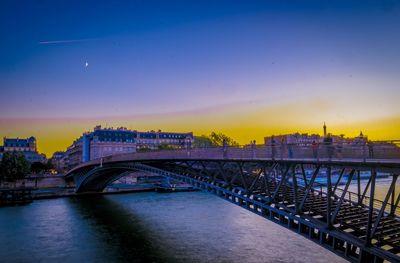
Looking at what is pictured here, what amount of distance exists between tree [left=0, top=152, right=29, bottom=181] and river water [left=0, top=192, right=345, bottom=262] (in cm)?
3235

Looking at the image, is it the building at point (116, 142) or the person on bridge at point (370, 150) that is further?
Answer: the building at point (116, 142)

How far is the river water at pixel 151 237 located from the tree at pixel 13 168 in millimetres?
32349

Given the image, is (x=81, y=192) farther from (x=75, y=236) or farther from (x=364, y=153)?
(x=364, y=153)

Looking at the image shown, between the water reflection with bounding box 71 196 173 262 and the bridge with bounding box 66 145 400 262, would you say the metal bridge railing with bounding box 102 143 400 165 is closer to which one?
the bridge with bounding box 66 145 400 262

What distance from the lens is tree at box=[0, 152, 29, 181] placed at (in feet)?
228

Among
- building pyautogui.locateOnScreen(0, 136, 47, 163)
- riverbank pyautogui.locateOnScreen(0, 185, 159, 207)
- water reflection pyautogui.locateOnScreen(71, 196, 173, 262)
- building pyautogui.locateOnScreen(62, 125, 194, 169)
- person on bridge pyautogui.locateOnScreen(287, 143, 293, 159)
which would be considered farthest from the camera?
building pyautogui.locateOnScreen(0, 136, 47, 163)

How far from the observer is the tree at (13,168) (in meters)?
69.4

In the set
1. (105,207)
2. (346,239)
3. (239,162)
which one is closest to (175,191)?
(105,207)

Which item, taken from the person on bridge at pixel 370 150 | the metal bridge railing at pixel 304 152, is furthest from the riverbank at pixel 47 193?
the person on bridge at pixel 370 150

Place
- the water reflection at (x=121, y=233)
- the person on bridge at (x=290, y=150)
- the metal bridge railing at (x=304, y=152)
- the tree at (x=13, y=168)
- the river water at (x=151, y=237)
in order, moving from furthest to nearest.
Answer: the tree at (x=13, y=168), the water reflection at (x=121, y=233), the river water at (x=151, y=237), the person on bridge at (x=290, y=150), the metal bridge railing at (x=304, y=152)

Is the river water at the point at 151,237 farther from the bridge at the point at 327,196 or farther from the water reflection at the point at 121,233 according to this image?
the bridge at the point at 327,196

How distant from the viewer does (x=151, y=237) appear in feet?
87.6

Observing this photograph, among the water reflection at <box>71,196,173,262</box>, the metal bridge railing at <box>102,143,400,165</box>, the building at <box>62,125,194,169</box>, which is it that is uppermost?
the building at <box>62,125,194,169</box>

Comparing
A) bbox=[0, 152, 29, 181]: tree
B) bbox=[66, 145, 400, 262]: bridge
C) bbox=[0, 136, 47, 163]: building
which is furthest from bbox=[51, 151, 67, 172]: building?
bbox=[66, 145, 400, 262]: bridge
